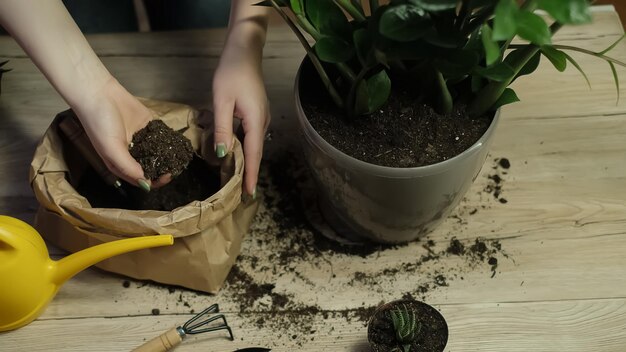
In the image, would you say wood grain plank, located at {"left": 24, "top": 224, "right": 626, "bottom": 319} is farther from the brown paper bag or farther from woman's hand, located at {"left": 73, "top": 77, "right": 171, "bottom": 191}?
woman's hand, located at {"left": 73, "top": 77, "right": 171, "bottom": 191}

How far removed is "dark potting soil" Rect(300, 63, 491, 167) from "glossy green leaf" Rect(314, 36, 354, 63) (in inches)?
4.0

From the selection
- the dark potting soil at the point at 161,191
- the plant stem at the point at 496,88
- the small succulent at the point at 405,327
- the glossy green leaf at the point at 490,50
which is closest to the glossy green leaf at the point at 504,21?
the glossy green leaf at the point at 490,50

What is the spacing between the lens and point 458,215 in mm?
1011

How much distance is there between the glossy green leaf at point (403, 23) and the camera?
64 cm

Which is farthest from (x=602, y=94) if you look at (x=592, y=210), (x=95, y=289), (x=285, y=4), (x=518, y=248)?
(x=95, y=289)

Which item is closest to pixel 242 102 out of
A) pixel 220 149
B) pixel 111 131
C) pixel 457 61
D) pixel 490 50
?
pixel 220 149

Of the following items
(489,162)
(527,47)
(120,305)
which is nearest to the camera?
(527,47)

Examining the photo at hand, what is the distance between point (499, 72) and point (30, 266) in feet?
2.00

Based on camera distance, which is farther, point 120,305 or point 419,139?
point 120,305

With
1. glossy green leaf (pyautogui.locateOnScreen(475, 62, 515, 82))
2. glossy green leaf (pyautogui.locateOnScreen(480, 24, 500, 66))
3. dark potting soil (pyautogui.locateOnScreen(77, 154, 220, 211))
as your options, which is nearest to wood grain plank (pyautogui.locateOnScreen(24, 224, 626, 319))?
dark potting soil (pyautogui.locateOnScreen(77, 154, 220, 211))

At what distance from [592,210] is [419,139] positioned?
0.35 m

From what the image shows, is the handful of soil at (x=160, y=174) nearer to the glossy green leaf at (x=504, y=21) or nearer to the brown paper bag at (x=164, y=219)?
the brown paper bag at (x=164, y=219)

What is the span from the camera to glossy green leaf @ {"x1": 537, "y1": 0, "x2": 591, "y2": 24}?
1.72 feet

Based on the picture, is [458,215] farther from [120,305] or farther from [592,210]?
[120,305]
